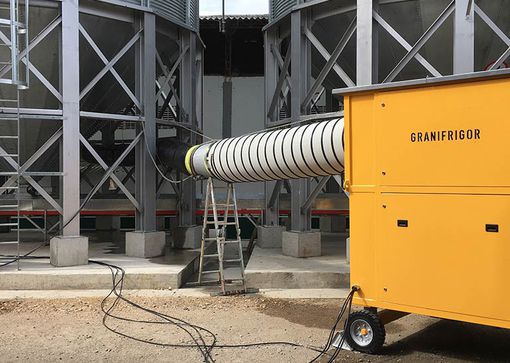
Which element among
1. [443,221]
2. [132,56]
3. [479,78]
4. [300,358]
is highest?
[132,56]

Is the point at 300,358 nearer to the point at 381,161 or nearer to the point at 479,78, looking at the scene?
the point at 381,161

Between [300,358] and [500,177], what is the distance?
264 centimetres

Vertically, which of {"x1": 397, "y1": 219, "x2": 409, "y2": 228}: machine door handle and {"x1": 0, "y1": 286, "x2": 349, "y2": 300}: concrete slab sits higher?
{"x1": 397, "y1": 219, "x2": 409, "y2": 228}: machine door handle

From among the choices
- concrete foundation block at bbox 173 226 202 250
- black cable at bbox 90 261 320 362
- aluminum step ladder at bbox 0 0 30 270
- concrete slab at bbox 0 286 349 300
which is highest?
aluminum step ladder at bbox 0 0 30 270

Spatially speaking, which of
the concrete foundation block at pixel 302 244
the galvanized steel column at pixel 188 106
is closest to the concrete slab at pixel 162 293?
the concrete foundation block at pixel 302 244

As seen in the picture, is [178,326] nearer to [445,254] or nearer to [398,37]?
[445,254]

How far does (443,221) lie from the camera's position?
479 cm

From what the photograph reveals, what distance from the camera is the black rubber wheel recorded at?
5.25m

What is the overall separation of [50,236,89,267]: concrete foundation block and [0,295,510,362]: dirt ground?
1.46 metres

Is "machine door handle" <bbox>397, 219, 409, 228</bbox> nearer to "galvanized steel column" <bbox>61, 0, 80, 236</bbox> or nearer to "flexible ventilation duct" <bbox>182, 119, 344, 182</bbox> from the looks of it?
"flexible ventilation duct" <bbox>182, 119, 344, 182</bbox>

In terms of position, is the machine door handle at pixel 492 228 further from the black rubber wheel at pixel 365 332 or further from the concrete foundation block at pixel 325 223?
the concrete foundation block at pixel 325 223

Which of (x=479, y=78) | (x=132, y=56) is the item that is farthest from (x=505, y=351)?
(x=132, y=56)

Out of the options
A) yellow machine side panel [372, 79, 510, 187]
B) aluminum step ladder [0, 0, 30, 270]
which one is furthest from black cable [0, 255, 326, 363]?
yellow machine side panel [372, 79, 510, 187]

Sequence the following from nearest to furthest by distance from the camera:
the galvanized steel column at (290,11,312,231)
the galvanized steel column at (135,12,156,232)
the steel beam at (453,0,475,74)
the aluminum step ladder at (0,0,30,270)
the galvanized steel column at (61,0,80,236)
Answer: the steel beam at (453,0,475,74)
the aluminum step ladder at (0,0,30,270)
the galvanized steel column at (61,0,80,236)
the galvanized steel column at (135,12,156,232)
the galvanized steel column at (290,11,312,231)
